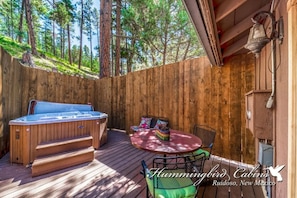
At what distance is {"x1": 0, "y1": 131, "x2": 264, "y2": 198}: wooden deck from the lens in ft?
6.40

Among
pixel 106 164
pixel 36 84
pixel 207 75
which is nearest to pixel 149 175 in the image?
pixel 106 164

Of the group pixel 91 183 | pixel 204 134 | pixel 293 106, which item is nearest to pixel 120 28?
pixel 204 134

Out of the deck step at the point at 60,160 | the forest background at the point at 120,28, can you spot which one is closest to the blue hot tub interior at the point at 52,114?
the deck step at the point at 60,160

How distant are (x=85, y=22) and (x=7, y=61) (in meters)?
10.1

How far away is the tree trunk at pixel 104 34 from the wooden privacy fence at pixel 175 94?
3.56 feet

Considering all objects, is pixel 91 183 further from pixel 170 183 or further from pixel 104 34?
pixel 104 34

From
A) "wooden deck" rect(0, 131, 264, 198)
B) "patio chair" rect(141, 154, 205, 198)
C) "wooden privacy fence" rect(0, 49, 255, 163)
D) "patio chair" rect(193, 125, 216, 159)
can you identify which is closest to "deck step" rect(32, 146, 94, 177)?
"wooden deck" rect(0, 131, 264, 198)

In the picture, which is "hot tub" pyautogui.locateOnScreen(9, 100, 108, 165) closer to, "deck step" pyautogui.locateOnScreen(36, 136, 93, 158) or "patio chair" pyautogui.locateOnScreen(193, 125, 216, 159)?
"deck step" pyautogui.locateOnScreen(36, 136, 93, 158)

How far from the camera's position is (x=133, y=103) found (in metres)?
4.81

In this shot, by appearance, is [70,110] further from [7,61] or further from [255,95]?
[255,95]

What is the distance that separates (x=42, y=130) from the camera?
2.81 metres

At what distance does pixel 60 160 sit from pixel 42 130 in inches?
29.0

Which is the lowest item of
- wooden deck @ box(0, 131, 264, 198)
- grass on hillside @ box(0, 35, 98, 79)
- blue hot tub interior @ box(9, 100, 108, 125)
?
wooden deck @ box(0, 131, 264, 198)

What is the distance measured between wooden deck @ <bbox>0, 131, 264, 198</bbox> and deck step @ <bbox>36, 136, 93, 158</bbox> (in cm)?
34
